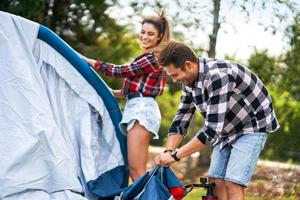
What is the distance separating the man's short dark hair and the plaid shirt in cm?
81

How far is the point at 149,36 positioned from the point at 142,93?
1.26ft

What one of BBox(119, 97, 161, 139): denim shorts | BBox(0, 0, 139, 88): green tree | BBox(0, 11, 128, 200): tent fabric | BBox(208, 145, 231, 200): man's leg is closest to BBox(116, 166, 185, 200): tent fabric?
BBox(208, 145, 231, 200): man's leg

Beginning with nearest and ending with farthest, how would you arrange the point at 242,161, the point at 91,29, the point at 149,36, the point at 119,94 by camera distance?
the point at 242,161 → the point at 149,36 → the point at 119,94 → the point at 91,29

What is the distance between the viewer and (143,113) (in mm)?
4004

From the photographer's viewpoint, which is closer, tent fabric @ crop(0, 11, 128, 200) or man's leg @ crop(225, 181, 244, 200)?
man's leg @ crop(225, 181, 244, 200)

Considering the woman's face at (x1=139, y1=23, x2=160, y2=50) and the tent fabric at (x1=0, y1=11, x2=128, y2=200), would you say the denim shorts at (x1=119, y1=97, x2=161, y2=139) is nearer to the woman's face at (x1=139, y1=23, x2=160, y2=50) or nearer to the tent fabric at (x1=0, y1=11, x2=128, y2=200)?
the tent fabric at (x1=0, y1=11, x2=128, y2=200)

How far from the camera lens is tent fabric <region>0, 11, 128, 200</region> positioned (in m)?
3.60

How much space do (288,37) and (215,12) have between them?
2.42 feet

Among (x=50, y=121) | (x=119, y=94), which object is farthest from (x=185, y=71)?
(x=119, y=94)

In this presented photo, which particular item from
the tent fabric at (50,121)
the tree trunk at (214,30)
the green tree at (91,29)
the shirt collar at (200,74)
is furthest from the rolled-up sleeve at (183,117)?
the green tree at (91,29)

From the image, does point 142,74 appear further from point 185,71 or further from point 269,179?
point 269,179

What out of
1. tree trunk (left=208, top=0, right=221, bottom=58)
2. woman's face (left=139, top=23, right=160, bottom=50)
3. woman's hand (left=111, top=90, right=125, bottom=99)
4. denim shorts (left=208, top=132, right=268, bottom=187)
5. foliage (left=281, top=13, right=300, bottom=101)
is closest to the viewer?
denim shorts (left=208, top=132, right=268, bottom=187)

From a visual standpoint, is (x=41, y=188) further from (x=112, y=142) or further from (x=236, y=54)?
(x=236, y=54)

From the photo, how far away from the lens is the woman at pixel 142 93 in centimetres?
396
